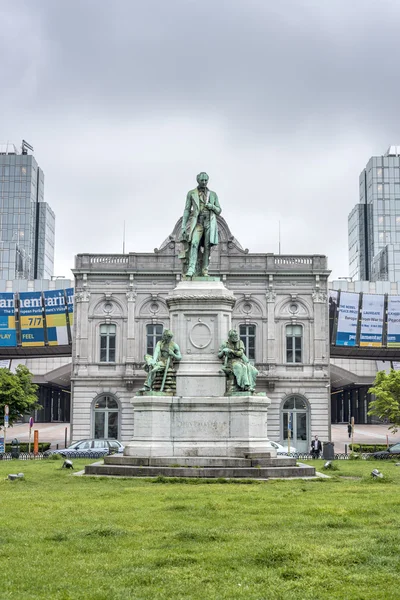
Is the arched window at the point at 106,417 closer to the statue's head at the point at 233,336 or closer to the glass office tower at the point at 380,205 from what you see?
the statue's head at the point at 233,336

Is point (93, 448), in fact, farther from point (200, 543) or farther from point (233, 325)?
point (200, 543)

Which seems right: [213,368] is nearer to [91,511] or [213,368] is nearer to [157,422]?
[157,422]

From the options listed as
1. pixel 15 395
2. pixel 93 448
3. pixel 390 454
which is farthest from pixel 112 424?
pixel 390 454

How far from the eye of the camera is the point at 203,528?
1312 cm

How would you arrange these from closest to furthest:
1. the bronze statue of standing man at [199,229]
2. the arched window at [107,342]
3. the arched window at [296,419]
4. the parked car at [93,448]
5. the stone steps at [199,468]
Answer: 1. the stone steps at [199,468]
2. the bronze statue of standing man at [199,229]
3. the parked car at [93,448]
4. the arched window at [296,419]
5. the arched window at [107,342]

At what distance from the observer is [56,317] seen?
201 feet

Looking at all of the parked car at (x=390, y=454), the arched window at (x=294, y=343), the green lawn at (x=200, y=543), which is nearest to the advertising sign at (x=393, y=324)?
the arched window at (x=294, y=343)

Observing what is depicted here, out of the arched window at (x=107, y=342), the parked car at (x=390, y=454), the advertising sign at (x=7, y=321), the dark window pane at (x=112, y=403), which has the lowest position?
the parked car at (x=390, y=454)

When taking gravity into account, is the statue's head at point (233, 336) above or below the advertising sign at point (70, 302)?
below

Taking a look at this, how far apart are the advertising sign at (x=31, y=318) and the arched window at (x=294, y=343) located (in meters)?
18.9

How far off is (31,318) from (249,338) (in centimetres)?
1751

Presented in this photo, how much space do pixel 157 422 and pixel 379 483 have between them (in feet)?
20.8

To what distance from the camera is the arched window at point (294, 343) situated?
2175 inches

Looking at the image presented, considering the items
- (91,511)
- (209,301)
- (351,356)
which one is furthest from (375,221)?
(91,511)
